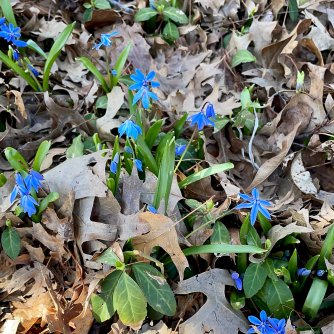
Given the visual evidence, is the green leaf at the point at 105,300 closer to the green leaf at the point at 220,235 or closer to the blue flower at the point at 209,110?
the green leaf at the point at 220,235

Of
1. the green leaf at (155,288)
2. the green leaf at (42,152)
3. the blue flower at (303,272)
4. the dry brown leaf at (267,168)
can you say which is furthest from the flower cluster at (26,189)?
the blue flower at (303,272)

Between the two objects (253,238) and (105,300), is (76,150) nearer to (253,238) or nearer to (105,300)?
(105,300)

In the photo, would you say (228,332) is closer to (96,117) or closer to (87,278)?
(87,278)

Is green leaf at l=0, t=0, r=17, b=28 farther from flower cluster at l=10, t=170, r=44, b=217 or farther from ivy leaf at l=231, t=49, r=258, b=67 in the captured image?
ivy leaf at l=231, t=49, r=258, b=67

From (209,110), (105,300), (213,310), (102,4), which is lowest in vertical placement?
(213,310)

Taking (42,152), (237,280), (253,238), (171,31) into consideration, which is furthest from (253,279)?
(171,31)
